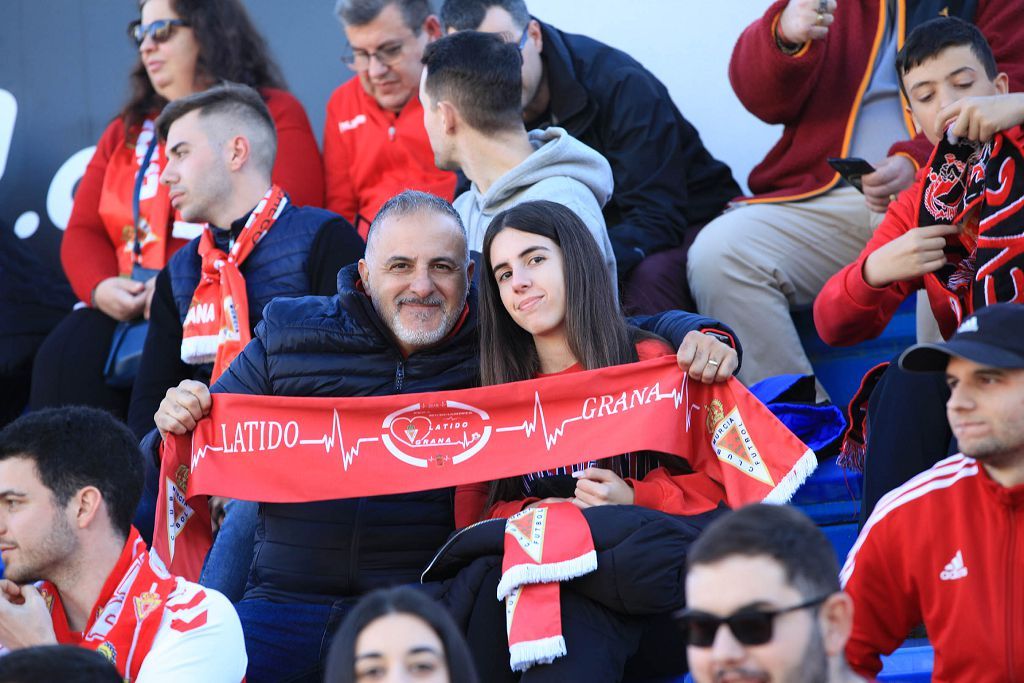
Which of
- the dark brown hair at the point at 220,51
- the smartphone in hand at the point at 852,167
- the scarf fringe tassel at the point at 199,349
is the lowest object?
the scarf fringe tassel at the point at 199,349

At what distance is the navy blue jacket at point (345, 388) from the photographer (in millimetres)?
4262

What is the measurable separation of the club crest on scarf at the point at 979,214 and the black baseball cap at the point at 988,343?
0.62 m

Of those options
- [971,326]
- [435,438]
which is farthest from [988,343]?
[435,438]

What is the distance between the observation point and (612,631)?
3.67m

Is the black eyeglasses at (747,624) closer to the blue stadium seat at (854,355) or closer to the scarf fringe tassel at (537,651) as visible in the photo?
the scarf fringe tassel at (537,651)

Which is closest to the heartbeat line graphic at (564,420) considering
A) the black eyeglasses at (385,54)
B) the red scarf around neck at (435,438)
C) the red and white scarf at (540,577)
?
the red scarf around neck at (435,438)

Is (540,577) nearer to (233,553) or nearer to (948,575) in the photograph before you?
(948,575)

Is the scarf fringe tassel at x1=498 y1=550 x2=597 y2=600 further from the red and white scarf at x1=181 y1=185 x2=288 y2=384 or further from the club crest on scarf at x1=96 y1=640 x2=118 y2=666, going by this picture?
the red and white scarf at x1=181 y1=185 x2=288 y2=384

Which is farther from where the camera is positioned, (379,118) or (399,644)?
(379,118)

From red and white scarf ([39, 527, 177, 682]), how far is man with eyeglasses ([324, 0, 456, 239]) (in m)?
2.41

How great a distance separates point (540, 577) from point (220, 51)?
3.56 metres

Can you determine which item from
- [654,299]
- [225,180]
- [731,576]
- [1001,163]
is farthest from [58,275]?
[731,576]

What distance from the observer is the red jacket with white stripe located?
10.2 feet

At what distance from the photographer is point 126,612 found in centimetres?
369
